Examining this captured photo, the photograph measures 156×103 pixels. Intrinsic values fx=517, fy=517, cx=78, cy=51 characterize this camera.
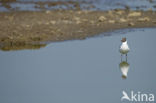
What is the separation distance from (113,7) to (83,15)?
260cm

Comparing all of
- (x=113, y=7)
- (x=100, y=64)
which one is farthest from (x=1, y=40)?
(x=113, y=7)

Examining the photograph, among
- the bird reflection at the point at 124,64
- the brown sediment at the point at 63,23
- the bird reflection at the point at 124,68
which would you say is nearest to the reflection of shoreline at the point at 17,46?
the brown sediment at the point at 63,23

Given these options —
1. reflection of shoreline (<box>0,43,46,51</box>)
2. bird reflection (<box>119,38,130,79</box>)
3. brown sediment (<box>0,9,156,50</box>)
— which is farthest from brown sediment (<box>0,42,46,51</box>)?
bird reflection (<box>119,38,130,79</box>)

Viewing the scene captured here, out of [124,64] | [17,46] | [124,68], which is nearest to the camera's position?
[124,68]

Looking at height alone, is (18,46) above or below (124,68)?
above

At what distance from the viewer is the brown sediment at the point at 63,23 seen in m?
15.5

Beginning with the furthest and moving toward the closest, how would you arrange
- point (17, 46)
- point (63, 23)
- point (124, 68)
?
point (63, 23)
point (17, 46)
point (124, 68)

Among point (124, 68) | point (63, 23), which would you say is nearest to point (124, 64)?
point (124, 68)

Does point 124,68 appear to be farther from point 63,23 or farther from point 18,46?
point 63,23

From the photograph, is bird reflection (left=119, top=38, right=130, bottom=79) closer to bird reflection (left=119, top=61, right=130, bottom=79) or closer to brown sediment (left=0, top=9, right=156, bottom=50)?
bird reflection (left=119, top=61, right=130, bottom=79)

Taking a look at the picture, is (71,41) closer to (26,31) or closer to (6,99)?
(26,31)

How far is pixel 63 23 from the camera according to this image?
17.3 meters

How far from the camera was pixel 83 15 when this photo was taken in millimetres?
18812

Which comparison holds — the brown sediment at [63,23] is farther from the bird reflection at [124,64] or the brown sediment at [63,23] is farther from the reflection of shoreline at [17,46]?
the bird reflection at [124,64]
